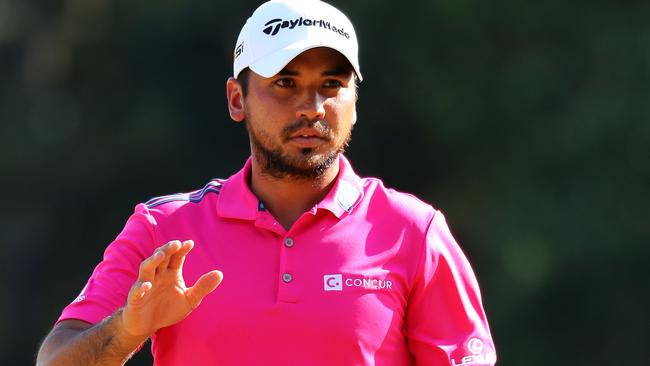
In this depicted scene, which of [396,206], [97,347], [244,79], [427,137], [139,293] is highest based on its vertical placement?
[427,137]

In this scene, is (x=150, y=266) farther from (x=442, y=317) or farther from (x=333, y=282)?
(x=442, y=317)

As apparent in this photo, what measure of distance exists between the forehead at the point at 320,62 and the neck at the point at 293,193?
22 cm

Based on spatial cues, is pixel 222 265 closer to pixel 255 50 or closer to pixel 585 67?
pixel 255 50

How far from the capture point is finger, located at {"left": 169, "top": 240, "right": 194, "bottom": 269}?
113 inches

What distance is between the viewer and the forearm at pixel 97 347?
9.79ft

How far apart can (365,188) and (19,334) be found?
1084 cm

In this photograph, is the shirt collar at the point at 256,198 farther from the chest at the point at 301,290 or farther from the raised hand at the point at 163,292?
the raised hand at the point at 163,292

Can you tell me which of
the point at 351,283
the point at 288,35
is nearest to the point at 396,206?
the point at 351,283

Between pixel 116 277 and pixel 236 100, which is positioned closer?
pixel 116 277

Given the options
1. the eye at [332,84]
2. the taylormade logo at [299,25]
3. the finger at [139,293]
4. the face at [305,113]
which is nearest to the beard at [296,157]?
the face at [305,113]

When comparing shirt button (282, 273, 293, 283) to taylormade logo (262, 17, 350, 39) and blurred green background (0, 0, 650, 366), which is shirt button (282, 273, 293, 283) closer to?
taylormade logo (262, 17, 350, 39)

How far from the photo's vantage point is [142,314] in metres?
2.93

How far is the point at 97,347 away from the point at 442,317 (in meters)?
0.77

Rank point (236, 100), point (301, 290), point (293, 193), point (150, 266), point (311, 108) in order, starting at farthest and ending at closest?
point (236, 100), point (293, 193), point (311, 108), point (301, 290), point (150, 266)
